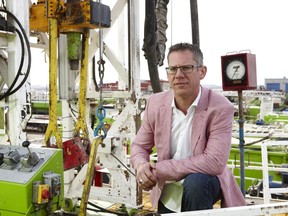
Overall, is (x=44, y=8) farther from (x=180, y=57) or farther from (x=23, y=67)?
(x=180, y=57)

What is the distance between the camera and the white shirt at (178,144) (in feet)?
7.02

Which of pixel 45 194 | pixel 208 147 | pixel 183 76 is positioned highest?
pixel 183 76

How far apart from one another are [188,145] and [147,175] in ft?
1.08

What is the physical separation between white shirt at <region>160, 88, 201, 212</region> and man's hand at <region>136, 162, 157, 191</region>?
0.44ft

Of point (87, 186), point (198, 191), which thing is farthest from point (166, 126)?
point (87, 186)

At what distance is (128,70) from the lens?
3.76 m

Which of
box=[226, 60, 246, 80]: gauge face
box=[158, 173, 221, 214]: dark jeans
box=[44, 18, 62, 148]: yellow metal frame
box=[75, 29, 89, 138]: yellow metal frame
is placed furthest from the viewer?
box=[226, 60, 246, 80]: gauge face

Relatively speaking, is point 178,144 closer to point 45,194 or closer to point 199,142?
point 199,142

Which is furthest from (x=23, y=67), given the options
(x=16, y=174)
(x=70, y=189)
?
(x=70, y=189)

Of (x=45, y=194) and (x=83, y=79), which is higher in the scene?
(x=83, y=79)

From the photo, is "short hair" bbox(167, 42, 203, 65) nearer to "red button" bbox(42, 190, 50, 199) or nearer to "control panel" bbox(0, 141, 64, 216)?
"control panel" bbox(0, 141, 64, 216)

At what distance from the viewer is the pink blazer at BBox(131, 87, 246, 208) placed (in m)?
2.05

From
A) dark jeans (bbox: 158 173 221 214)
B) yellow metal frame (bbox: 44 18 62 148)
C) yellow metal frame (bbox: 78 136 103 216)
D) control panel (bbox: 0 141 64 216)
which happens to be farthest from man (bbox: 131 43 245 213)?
yellow metal frame (bbox: 44 18 62 148)

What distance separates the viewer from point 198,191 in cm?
198
